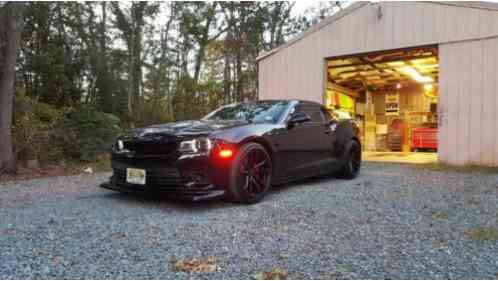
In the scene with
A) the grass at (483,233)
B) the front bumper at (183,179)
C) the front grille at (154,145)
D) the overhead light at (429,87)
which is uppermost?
the overhead light at (429,87)

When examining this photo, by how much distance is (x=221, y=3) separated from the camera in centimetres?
1592

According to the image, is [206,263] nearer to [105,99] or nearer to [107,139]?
[107,139]

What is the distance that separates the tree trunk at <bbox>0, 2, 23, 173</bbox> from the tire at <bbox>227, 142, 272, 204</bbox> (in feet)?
13.8

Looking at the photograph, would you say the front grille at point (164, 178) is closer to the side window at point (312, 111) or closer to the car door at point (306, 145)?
the car door at point (306, 145)

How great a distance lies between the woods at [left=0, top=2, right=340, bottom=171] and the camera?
6652 mm

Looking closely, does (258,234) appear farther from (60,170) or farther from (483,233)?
(60,170)

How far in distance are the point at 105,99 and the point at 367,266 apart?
1185cm

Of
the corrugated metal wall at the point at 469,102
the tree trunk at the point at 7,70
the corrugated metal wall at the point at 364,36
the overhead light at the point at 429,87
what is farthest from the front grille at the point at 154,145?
the overhead light at the point at 429,87

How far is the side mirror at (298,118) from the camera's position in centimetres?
415

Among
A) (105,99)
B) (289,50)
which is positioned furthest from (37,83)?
(289,50)

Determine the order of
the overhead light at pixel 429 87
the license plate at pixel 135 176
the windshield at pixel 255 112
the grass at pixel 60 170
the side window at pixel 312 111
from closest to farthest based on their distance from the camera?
1. the license plate at pixel 135 176
2. the windshield at pixel 255 112
3. the side window at pixel 312 111
4. the grass at pixel 60 170
5. the overhead light at pixel 429 87

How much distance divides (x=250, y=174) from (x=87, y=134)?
5454mm

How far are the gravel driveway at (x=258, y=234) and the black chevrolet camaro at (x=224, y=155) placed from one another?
0.21m

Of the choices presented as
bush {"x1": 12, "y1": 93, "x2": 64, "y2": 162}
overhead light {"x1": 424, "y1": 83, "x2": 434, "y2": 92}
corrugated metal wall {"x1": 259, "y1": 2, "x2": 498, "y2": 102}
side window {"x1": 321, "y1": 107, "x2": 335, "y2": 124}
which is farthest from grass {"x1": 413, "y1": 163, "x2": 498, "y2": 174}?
overhead light {"x1": 424, "y1": 83, "x2": 434, "y2": 92}
